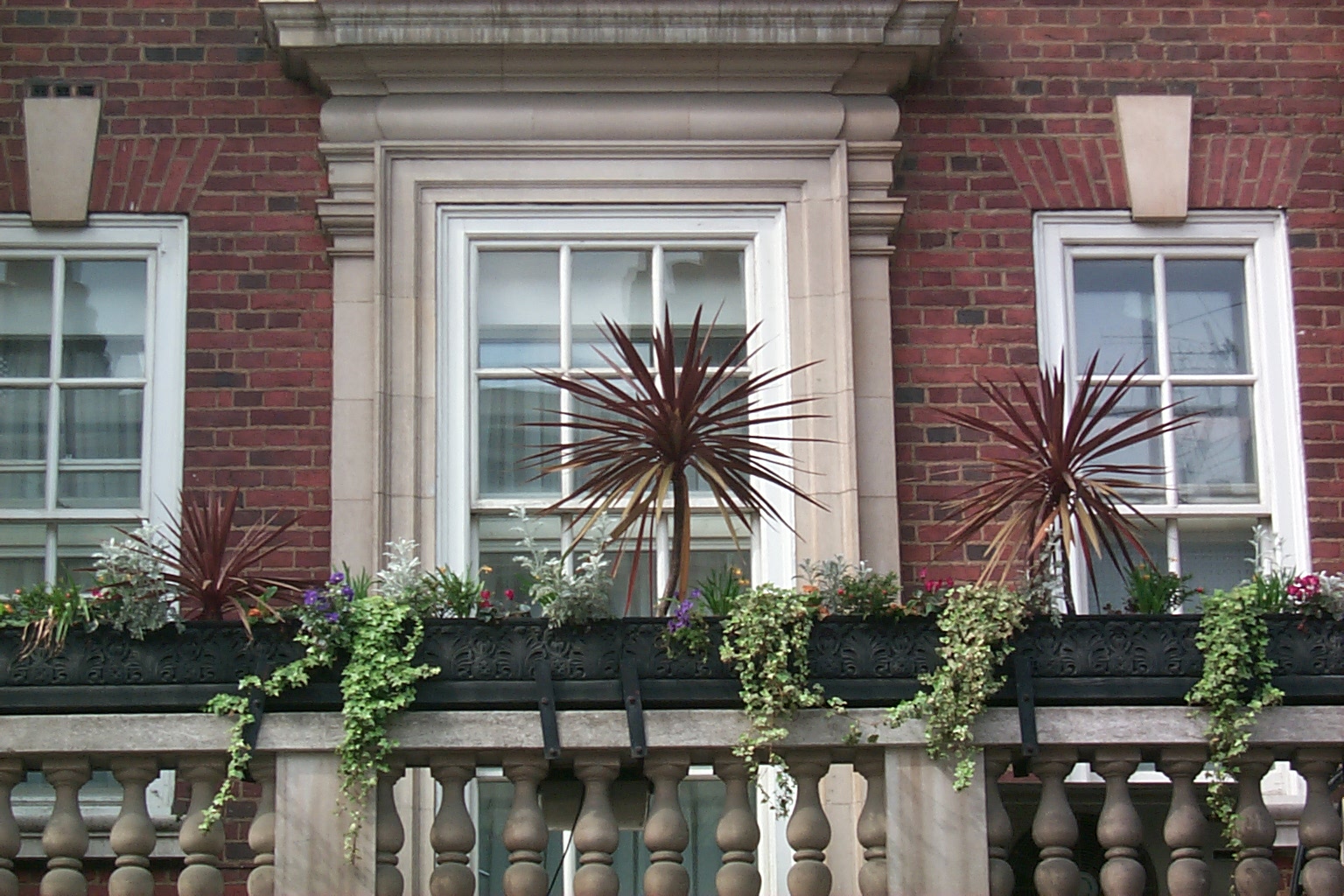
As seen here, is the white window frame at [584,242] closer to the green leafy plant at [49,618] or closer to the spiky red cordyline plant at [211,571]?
the spiky red cordyline plant at [211,571]

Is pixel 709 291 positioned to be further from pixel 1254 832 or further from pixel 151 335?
pixel 1254 832

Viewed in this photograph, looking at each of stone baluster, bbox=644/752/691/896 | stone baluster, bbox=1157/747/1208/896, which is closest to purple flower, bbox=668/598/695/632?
stone baluster, bbox=644/752/691/896

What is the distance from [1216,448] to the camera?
828cm

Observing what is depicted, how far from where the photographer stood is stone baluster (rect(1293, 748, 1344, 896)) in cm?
601

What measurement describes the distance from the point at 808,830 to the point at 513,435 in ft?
8.59

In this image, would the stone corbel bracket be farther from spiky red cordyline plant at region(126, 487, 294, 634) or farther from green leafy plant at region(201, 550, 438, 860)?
green leafy plant at region(201, 550, 438, 860)

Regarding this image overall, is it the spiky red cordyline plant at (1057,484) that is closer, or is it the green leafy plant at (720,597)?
the green leafy plant at (720,597)

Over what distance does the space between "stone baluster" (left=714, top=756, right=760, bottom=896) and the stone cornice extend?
3.37 meters

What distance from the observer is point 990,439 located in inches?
318

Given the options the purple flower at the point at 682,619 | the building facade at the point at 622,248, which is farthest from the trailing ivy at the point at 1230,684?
the building facade at the point at 622,248

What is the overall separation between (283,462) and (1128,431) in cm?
354

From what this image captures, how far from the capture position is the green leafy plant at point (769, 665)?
5.90 m

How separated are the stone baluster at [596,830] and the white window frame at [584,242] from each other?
1979mm

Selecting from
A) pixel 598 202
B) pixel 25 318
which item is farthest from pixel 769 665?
pixel 25 318
